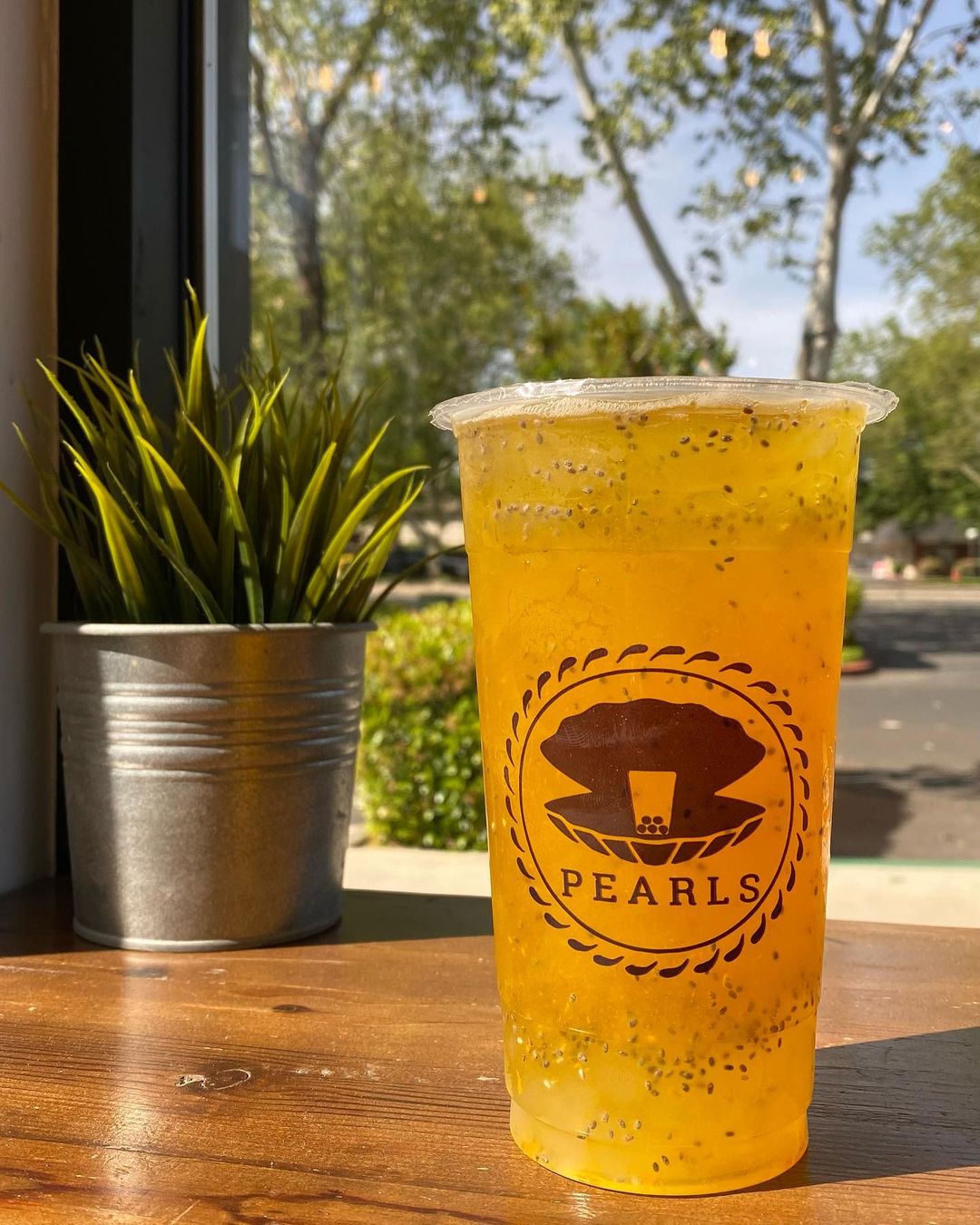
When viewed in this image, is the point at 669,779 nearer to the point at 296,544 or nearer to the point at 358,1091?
the point at 358,1091

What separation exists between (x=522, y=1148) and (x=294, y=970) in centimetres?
36

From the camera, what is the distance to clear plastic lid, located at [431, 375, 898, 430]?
0.59 metres

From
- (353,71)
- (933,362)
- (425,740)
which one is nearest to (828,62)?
(933,362)

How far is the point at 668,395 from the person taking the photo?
59 centimetres

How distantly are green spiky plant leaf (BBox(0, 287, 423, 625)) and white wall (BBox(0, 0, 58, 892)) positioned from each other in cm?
13

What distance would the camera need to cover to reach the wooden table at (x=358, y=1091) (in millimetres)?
589

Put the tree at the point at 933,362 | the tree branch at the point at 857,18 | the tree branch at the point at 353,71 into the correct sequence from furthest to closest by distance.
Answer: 1. the tree branch at the point at 353,71
2. the tree branch at the point at 857,18
3. the tree at the point at 933,362

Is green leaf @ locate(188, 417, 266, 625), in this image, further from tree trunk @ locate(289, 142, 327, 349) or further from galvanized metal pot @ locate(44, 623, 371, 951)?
tree trunk @ locate(289, 142, 327, 349)

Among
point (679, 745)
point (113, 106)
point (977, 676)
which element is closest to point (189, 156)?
point (113, 106)

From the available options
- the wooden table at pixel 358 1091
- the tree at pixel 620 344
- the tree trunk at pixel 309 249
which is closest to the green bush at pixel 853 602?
the tree at pixel 620 344

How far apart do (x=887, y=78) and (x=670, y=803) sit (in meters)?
2.87

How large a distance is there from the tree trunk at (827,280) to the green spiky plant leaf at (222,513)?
2.11m

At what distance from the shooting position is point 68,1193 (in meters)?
0.59

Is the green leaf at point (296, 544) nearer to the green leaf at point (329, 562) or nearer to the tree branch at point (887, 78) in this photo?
the green leaf at point (329, 562)
